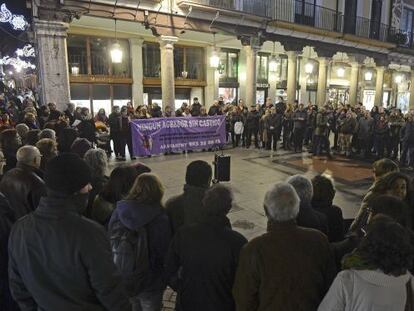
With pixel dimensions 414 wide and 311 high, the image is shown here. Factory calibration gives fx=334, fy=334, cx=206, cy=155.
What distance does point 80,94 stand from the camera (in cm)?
1537

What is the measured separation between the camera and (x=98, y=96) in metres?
15.9

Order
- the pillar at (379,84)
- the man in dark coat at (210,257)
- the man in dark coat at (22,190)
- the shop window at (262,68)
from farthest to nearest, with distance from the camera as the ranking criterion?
the pillar at (379,84) → the shop window at (262,68) → the man in dark coat at (22,190) → the man in dark coat at (210,257)

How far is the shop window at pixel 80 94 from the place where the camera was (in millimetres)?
15177

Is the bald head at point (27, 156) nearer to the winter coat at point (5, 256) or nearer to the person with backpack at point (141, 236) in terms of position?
the winter coat at point (5, 256)

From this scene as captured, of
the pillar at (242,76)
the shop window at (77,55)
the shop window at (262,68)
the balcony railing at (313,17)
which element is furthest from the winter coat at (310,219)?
the shop window at (262,68)

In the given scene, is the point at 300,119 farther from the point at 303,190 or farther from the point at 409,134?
the point at 303,190

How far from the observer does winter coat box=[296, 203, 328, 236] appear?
2.76m

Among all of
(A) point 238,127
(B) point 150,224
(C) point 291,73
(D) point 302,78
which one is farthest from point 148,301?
(D) point 302,78

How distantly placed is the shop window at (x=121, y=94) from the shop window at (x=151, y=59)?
1.24 metres

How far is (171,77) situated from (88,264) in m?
12.2

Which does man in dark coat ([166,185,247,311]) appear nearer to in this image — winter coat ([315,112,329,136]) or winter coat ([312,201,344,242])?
winter coat ([312,201,344,242])

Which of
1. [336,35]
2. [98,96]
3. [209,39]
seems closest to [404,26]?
[336,35]

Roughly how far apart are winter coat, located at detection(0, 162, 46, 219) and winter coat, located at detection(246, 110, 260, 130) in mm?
10607

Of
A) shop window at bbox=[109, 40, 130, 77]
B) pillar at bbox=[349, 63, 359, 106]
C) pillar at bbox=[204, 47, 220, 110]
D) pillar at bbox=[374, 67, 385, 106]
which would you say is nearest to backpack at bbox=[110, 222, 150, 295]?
shop window at bbox=[109, 40, 130, 77]
